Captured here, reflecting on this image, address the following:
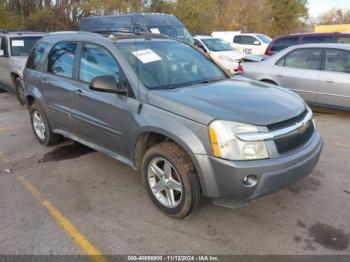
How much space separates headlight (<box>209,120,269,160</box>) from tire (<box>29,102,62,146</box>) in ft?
10.4

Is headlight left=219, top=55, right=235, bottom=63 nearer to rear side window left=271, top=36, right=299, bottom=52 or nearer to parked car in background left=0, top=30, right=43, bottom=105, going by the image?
rear side window left=271, top=36, right=299, bottom=52

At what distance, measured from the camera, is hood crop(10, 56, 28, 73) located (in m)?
8.13

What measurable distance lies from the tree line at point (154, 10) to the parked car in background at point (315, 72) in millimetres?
18054

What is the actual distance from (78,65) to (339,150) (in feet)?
12.9

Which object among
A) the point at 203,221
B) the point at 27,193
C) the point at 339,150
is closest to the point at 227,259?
the point at 203,221

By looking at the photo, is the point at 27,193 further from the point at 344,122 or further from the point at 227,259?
the point at 344,122

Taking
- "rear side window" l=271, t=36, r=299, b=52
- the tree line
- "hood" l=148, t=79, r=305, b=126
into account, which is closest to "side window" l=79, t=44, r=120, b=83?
"hood" l=148, t=79, r=305, b=126

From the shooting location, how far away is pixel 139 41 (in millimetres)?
4055

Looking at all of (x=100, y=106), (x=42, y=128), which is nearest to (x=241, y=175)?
(x=100, y=106)

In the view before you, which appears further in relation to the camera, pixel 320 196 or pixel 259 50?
pixel 259 50

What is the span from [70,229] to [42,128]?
2632 mm

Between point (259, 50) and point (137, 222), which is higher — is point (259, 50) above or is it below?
above

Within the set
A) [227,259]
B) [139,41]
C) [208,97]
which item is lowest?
[227,259]

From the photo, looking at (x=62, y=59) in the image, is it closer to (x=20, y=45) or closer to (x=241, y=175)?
(x=241, y=175)
